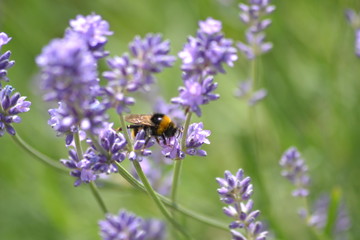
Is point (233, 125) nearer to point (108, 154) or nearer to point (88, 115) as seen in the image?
point (108, 154)

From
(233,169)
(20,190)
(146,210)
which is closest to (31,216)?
(20,190)

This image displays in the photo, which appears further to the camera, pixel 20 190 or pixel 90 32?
pixel 20 190

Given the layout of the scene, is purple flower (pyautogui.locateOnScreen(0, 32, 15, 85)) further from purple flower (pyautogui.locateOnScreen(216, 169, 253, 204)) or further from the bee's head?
purple flower (pyautogui.locateOnScreen(216, 169, 253, 204))

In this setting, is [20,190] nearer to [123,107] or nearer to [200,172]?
[200,172]

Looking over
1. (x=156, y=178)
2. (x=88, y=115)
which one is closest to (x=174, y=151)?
(x=88, y=115)

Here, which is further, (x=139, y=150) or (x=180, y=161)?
(x=180, y=161)

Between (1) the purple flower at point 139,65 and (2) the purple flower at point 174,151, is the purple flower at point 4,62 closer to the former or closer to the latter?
(1) the purple flower at point 139,65
